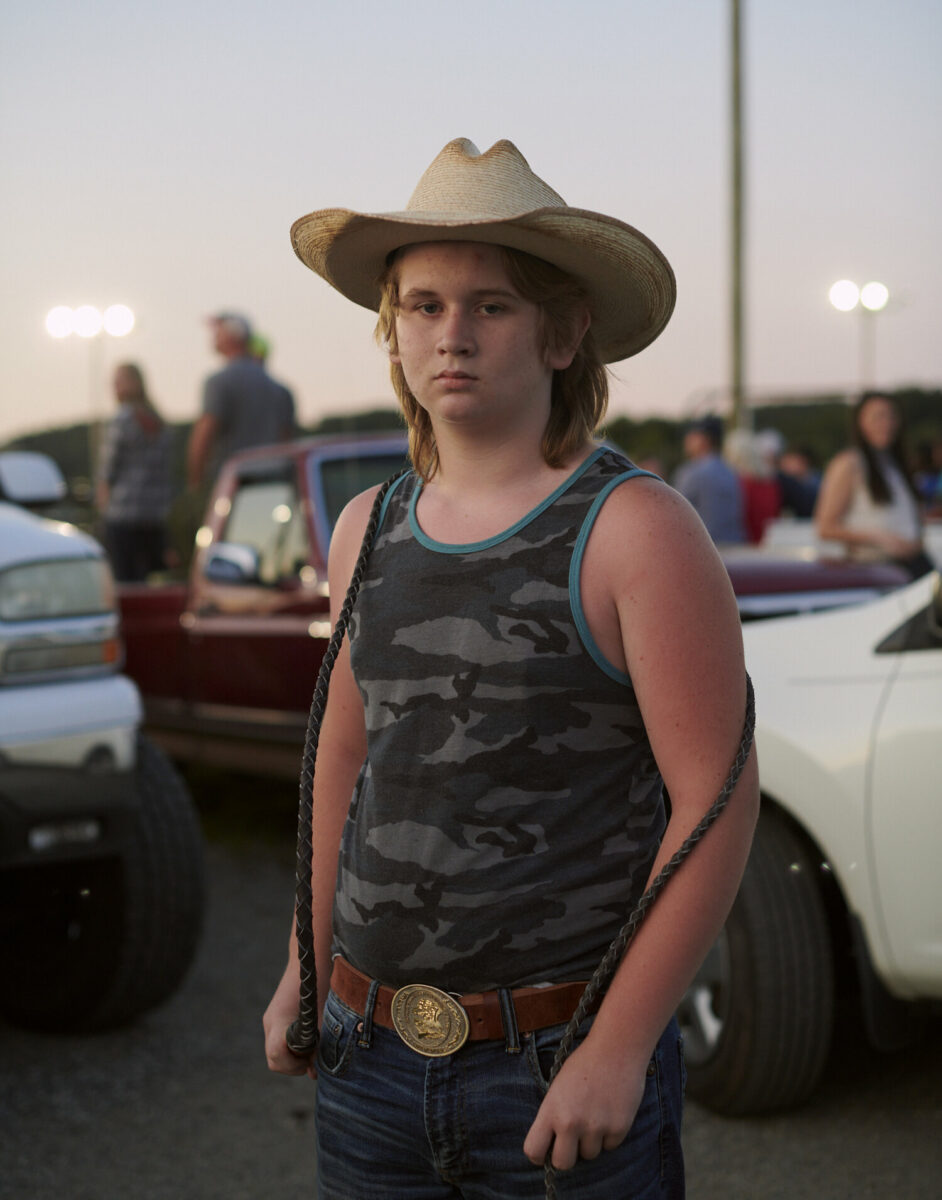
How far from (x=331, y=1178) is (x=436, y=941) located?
347 millimetres

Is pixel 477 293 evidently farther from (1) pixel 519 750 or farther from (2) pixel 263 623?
(2) pixel 263 623

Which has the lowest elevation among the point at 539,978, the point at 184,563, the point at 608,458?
the point at 184,563

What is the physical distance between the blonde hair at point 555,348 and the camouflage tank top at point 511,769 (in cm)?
6

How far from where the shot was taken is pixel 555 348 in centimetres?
166

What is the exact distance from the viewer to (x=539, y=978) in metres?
1.56

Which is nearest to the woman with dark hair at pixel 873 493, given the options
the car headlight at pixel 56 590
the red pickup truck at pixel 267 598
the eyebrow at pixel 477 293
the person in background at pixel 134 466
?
the red pickup truck at pixel 267 598

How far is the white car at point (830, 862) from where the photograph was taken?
3086 mm

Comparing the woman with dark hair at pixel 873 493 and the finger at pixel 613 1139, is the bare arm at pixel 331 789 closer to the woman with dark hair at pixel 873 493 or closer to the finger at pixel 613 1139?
the finger at pixel 613 1139

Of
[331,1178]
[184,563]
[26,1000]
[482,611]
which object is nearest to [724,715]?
[482,611]

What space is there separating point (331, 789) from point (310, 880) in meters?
0.12

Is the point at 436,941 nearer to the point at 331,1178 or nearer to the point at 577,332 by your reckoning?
the point at 331,1178

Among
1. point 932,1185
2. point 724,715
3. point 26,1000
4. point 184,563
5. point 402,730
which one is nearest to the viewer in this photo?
point 724,715

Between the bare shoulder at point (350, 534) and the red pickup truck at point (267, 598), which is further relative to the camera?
the red pickup truck at point (267, 598)

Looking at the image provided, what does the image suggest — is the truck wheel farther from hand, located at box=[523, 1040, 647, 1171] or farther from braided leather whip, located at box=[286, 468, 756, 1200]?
hand, located at box=[523, 1040, 647, 1171]
